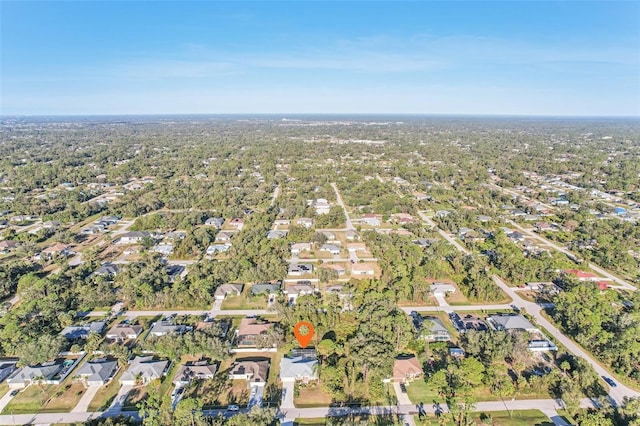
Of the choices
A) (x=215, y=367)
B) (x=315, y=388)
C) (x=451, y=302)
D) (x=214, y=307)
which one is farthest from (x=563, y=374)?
(x=214, y=307)

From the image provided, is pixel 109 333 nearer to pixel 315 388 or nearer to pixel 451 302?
pixel 315 388

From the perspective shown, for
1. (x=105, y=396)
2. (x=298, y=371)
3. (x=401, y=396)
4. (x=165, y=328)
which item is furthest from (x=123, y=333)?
(x=401, y=396)

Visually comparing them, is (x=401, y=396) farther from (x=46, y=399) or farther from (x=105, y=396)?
(x=46, y=399)

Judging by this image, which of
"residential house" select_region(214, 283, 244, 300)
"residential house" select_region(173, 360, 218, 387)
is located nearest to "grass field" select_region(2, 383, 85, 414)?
"residential house" select_region(173, 360, 218, 387)

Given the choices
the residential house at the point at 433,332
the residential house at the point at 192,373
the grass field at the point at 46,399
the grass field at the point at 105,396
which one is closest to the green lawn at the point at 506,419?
the residential house at the point at 433,332

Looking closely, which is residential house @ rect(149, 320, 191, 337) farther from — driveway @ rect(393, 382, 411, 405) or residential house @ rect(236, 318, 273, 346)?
driveway @ rect(393, 382, 411, 405)

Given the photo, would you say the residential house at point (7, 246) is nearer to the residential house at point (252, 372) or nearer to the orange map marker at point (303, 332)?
the residential house at point (252, 372)
